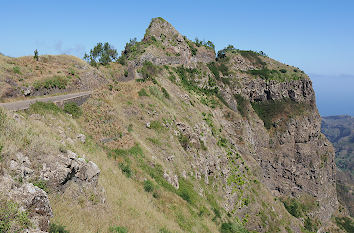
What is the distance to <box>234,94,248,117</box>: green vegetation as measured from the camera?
8569 centimetres

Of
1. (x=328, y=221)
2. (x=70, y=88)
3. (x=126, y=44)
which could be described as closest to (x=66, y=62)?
(x=70, y=88)

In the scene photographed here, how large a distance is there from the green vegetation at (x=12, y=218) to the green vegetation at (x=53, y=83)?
21280mm

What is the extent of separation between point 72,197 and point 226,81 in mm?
82070

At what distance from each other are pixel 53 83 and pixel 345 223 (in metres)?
115

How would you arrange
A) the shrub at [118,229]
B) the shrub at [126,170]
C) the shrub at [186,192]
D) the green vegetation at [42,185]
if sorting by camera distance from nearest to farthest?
the green vegetation at [42,185] < the shrub at [118,229] < the shrub at [126,170] < the shrub at [186,192]

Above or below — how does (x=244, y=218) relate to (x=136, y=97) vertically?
below

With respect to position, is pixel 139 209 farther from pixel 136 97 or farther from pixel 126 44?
pixel 126 44

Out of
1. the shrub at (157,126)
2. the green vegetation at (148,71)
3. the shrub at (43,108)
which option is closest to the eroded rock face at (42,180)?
the shrub at (43,108)

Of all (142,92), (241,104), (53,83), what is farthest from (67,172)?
(241,104)

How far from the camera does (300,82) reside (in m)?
102

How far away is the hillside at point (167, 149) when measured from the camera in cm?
1059

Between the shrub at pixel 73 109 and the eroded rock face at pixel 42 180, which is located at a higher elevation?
the shrub at pixel 73 109

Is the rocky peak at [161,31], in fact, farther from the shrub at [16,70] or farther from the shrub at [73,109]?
the shrub at [73,109]

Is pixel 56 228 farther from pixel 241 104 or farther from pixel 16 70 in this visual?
pixel 241 104
